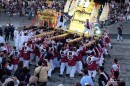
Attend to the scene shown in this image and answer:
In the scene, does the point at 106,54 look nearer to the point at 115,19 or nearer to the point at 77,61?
the point at 77,61

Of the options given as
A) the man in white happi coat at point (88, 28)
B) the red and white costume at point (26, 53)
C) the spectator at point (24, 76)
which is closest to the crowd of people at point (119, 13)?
the man in white happi coat at point (88, 28)

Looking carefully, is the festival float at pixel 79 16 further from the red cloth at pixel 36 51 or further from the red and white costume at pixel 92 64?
the red and white costume at pixel 92 64

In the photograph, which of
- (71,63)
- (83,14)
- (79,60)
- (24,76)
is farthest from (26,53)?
(83,14)

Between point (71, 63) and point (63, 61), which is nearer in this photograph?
point (71, 63)

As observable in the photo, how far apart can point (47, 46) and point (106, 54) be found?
6.36 meters

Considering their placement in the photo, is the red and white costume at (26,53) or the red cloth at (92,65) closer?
the red cloth at (92,65)

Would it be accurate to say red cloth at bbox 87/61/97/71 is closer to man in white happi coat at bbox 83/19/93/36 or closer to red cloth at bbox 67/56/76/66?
red cloth at bbox 67/56/76/66

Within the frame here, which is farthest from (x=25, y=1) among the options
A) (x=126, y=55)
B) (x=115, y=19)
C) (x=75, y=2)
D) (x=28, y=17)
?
(x=126, y=55)

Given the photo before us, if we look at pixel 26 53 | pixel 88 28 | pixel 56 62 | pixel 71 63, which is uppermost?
pixel 88 28

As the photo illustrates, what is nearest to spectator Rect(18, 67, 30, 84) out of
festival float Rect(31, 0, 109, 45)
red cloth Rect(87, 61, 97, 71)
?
red cloth Rect(87, 61, 97, 71)

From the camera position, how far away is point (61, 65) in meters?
19.7

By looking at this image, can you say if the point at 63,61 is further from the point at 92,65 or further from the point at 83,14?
the point at 83,14

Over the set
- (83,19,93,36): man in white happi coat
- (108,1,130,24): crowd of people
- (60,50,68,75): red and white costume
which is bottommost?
(108,1,130,24): crowd of people


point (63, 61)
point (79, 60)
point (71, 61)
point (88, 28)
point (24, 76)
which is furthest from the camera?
point (88, 28)
